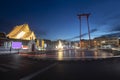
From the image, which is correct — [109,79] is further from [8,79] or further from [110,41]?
[110,41]

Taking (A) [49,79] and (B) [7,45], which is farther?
(B) [7,45]

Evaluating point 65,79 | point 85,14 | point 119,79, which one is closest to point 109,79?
point 119,79

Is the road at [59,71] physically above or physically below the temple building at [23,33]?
below

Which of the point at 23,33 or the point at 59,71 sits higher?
the point at 23,33

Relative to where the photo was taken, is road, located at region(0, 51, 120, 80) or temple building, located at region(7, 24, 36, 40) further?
temple building, located at region(7, 24, 36, 40)

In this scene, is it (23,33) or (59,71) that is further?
(23,33)

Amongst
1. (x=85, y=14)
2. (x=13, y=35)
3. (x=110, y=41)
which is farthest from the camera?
(x=110, y=41)

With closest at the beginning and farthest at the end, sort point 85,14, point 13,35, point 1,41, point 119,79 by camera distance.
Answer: point 119,79 < point 1,41 < point 13,35 < point 85,14

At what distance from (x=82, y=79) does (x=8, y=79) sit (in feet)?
12.1

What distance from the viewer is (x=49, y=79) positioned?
8.68 meters

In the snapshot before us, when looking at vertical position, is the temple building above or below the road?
above

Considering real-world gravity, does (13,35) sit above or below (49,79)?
above

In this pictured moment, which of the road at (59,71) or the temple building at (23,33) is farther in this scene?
the temple building at (23,33)

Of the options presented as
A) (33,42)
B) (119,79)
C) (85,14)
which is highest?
(85,14)
